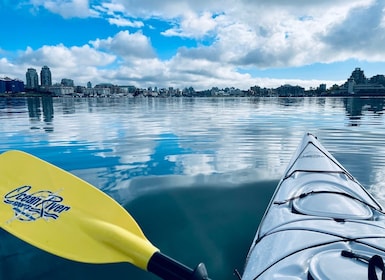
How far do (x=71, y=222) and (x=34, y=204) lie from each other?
2.15 feet

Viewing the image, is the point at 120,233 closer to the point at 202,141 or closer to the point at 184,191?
the point at 184,191

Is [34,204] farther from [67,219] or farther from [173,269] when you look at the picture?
[173,269]

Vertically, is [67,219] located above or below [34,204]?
below

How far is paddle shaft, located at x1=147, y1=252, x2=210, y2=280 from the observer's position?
2094 millimetres

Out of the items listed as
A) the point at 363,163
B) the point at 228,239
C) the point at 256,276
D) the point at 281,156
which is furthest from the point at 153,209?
the point at 363,163

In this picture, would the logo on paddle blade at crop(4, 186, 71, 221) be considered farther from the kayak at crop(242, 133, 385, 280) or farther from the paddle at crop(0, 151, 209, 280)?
the kayak at crop(242, 133, 385, 280)

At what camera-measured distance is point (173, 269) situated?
90.1 inches

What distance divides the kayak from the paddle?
2.55 ft

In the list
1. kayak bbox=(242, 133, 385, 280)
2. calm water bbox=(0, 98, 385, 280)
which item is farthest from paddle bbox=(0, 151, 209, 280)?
kayak bbox=(242, 133, 385, 280)

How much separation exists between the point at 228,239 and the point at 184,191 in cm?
187

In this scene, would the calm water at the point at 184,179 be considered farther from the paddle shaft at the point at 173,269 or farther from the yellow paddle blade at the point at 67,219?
the paddle shaft at the point at 173,269

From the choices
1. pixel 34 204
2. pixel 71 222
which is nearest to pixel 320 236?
pixel 71 222

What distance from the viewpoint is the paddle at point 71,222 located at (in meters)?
2.69

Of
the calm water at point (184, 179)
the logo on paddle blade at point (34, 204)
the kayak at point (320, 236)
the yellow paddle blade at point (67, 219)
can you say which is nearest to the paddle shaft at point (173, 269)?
the yellow paddle blade at point (67, 219)
